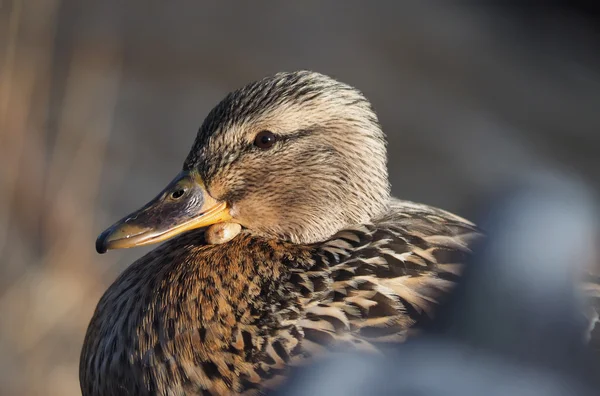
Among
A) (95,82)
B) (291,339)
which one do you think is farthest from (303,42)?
(291,339)

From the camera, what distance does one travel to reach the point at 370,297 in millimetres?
2820

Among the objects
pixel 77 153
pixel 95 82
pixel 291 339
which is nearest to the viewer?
pixel 291 339

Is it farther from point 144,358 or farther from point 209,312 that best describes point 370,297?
point 144,358

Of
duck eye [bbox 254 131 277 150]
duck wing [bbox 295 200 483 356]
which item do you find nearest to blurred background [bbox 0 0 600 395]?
duck eye [bbox 254 131 277 150]

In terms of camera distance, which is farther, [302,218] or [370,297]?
[302,218]

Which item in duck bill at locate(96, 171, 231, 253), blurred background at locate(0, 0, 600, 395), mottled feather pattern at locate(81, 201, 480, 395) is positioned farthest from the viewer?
blurred background at locate(0, 0, 600, 395)

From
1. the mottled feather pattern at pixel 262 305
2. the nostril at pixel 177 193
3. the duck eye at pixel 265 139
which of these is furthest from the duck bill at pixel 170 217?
the duck eye at pixel 265 139

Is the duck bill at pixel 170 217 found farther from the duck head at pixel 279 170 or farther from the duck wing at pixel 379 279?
the duck wing at pixel 379 279

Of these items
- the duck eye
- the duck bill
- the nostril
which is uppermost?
the duck eye

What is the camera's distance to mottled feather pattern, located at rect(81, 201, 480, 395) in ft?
8.98

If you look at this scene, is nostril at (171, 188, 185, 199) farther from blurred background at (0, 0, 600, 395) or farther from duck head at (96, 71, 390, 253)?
blurred background at (0, 0, 600, 395)

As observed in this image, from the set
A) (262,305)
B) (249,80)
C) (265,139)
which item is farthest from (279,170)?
(249,80)

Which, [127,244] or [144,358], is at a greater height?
[127,244]

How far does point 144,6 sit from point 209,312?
6314mm
